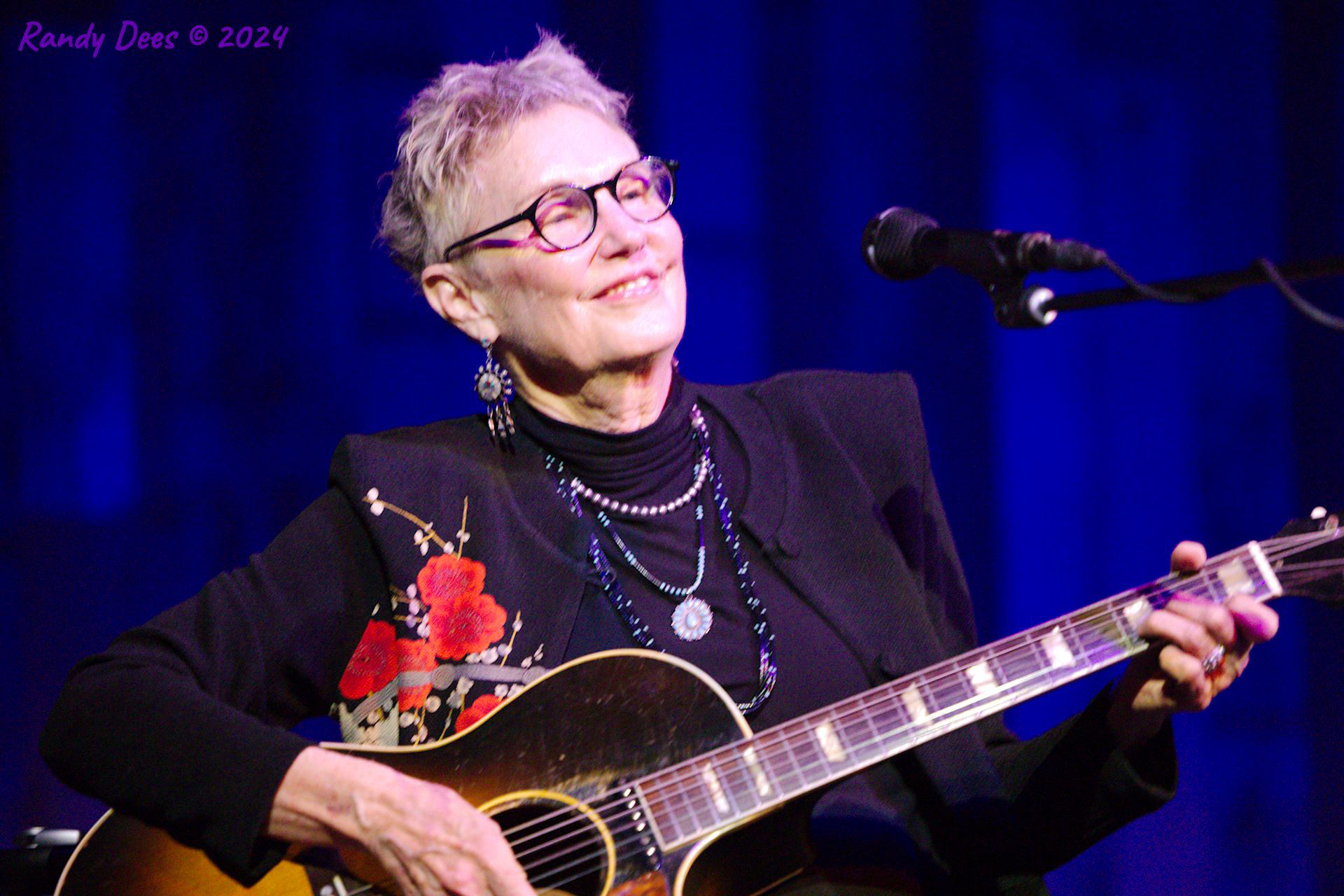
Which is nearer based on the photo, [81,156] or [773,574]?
[773,574]

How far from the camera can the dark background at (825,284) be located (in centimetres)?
252

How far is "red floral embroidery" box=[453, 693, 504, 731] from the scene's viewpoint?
5.40 feet

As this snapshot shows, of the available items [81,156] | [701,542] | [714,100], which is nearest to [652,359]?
[701,542]

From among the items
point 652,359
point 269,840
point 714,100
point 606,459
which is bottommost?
point 269,840

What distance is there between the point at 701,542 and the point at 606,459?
0.19 metres

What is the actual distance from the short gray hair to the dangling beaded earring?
216 millimetres

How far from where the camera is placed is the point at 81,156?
2.51 meters

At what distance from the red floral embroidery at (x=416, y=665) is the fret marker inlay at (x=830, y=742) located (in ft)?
1.80

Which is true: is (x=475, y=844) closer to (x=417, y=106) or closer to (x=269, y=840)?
(x=269, y=840)

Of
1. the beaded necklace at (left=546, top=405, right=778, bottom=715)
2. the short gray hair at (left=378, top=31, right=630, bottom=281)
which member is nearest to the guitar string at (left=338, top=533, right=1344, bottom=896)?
the beaded necklace at (left=546, top=405, right=778, bottom=715)

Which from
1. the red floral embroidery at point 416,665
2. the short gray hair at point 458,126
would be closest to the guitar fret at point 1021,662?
the red floral embroidery at point 416,665

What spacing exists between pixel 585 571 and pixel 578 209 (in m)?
0.53

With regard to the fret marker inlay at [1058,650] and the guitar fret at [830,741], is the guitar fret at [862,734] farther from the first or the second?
the fret marker inlay at [1058,650]

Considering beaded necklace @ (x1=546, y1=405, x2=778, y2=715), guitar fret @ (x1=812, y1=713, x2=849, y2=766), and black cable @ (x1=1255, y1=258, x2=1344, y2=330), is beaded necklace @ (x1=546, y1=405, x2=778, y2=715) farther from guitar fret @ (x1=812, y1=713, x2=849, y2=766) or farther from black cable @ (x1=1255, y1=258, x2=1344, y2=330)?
black cable @ (x1=1255, y1=258, x2=1344, y2=330)
